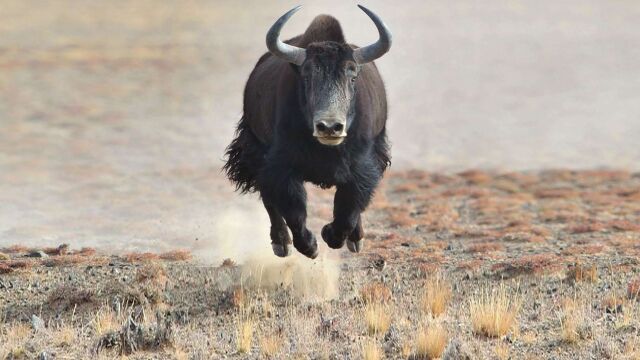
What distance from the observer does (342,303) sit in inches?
587

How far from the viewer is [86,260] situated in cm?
1900

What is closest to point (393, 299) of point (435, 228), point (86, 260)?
point (86, 260)

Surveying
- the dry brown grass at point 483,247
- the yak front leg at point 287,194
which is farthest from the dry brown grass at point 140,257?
the yak front leg at point 287,194

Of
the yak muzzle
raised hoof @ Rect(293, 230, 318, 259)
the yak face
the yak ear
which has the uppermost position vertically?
the yak ear

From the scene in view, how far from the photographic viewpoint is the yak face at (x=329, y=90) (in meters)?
12.7

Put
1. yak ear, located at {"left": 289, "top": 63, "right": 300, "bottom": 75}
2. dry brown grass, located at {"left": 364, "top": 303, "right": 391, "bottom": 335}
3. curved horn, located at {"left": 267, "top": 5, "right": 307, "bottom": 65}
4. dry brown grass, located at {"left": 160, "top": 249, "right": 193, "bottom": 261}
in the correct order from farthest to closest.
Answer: dry brown grass, located at {"left": 160, "top": 249, "right": 193, "bottom": 261} → yak ear, located at {"left": 289, "top": 63, "right": 300, "bottom": 75} → curved horn, located at {"left": 267, "top": 5, "right": 307, "bottom": 65} → dry brown grass, located at {"left": 364, "top": 303, "right": 391, "bottom": 335}

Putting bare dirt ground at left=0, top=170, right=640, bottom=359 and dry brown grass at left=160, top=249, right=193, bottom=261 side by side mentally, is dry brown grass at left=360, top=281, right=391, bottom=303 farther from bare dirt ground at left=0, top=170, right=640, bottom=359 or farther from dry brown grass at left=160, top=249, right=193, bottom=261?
dry brown grass at left=160, top=249, right=193, bottom=261

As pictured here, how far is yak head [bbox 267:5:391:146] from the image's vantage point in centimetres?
1273

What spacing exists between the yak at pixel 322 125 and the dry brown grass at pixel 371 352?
6.75ft

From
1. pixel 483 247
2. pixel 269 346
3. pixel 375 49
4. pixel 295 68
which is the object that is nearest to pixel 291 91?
pixel 295 68

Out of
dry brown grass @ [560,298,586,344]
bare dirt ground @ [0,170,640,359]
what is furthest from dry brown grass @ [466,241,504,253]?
dry brown grass @ [560,298,586,344]

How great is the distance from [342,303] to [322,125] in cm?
300

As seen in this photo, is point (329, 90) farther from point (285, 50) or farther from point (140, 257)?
point (140, 257)

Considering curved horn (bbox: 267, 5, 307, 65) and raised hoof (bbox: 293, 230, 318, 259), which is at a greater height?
curved horn (bbox: 267, 5, 307, 65)
